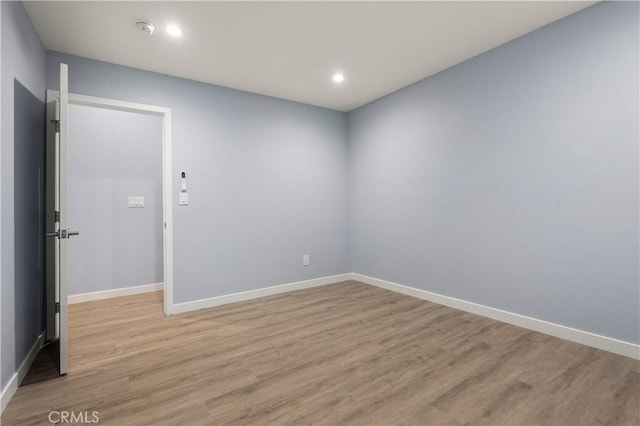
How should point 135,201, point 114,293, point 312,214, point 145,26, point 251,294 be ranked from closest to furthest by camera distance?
point 145,26 → point 251,294 → point 114,293 → point 135,201 → point 312,214

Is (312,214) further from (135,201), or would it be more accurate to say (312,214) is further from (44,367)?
(44,367)

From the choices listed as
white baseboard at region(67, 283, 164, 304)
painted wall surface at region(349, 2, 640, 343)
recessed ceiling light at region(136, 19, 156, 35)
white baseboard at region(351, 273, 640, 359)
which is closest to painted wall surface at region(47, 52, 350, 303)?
recessed ceiling light at region(136, 19, 156, 35)

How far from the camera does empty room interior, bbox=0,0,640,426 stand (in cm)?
186

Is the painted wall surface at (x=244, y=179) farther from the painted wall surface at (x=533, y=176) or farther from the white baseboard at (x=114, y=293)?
the white baseboard at (x=114, y=293)

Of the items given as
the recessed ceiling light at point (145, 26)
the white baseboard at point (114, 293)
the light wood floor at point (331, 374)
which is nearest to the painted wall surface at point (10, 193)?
the light wood floor at point (331, 374)

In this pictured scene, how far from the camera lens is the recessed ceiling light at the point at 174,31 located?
2491 millimetres

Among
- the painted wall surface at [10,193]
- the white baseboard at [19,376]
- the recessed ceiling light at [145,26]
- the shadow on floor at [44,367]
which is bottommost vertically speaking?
the shadow on floor at [44,367]

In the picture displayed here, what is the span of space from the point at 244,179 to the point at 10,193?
221cm

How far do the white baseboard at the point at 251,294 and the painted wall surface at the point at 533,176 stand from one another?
3.57ft

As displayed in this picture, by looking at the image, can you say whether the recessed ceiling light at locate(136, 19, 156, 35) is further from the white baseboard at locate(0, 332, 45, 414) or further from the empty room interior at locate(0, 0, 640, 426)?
the white baseboard at locate(0, 332, 45, 414)

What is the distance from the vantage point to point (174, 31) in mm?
2539

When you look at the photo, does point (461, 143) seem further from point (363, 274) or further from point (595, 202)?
point (363, 274)

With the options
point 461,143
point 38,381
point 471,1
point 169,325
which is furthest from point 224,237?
point 471,1
